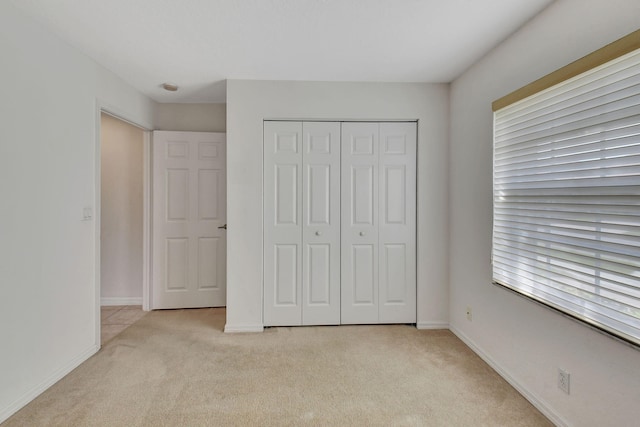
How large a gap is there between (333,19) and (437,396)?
2522 mm

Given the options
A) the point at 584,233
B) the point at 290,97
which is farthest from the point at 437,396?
the point at 290,97

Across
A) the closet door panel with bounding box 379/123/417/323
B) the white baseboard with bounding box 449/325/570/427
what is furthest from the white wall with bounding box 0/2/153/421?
the white baseboard with bounding box 449/325/570/427

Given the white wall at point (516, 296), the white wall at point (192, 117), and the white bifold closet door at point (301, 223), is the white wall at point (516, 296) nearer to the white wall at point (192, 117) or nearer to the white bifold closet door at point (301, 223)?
the white bifold closet door at point (301, 223)

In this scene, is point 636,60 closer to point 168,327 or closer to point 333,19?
point 333,19

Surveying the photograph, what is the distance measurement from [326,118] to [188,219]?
1952 mm

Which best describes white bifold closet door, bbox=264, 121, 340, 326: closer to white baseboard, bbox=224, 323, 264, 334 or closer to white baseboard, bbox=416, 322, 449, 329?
white baseboard, bbox=224, 323, 264, 334

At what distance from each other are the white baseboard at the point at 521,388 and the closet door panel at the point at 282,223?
61.6 inches

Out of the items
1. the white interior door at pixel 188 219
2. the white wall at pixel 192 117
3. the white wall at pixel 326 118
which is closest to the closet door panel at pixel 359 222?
the white wall at pixel 326 118

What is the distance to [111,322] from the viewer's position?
121 inches

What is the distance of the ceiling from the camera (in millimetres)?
1768

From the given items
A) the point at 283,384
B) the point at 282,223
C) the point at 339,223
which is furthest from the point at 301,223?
the point at 283,384

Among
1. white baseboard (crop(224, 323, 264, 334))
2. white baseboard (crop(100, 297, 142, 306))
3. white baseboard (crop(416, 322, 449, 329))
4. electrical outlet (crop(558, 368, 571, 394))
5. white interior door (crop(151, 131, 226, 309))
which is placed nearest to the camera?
electrical outlet (crop(558, 368, 571, 394))

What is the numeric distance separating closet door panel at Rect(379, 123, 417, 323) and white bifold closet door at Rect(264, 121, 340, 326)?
46cm

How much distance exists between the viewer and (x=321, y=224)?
2951mm
